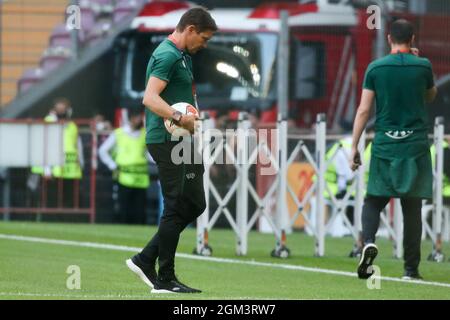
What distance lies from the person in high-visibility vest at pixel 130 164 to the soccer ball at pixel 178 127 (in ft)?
42.4

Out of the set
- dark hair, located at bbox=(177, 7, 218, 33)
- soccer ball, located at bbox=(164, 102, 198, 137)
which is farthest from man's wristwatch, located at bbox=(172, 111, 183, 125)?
dark hair, located at bbox=(177, 7, 218, 33)

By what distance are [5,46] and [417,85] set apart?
21.5m

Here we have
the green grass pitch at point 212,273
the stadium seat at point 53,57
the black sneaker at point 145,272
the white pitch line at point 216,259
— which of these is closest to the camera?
the black sneaker at point 145,272

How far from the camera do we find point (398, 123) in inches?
486

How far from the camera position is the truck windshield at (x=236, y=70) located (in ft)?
85.5

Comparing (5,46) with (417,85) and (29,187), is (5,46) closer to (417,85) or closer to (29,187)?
(29,187)

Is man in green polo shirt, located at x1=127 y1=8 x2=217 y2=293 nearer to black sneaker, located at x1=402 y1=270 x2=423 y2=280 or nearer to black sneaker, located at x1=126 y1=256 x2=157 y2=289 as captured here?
black sneaker, located at x1=126 y1=256 x2=157 y2=289

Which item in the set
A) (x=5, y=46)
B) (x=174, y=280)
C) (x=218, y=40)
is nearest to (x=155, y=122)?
(x=174, y=280)

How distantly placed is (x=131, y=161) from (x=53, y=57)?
7.38m

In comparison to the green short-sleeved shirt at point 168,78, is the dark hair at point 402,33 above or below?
above

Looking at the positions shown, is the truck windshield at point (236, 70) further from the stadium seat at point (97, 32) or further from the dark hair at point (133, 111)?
the stadium seat at point (97, 32)

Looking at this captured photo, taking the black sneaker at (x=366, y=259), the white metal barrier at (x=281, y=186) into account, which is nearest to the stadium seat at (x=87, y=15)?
the white metal barrier at (x=281, y=186)
